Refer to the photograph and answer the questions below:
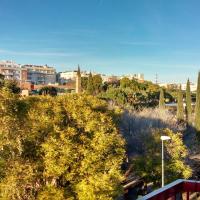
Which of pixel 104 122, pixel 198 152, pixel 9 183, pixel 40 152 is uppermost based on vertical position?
pixel 104 122

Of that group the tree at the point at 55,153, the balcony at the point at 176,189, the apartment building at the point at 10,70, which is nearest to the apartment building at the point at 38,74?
the apartment building at the point at 10,70

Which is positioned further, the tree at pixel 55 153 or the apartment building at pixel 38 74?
the apartment building at pixel 38 74

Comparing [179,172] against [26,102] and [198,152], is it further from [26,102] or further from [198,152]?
[198,152]

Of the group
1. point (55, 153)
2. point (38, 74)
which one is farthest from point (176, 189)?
point (38, 74)

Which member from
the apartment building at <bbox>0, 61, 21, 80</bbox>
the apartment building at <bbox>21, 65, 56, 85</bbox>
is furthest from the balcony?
the apartment building at <bbox>21, 65, 56, 85</bbox>

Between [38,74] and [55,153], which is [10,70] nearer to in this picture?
[38,74]

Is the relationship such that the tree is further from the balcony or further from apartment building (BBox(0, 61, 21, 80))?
apartment building (BBox(0, 61, 21, 80))

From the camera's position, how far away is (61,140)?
10.2 metres

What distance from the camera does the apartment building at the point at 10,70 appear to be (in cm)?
10056

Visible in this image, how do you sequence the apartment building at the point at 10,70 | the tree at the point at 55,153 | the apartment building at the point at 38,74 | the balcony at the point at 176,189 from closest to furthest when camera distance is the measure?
1. the balcony at the point at 176,189
2. the tree at the point at 55,153
3. the apartment building at the point at 10,70
4. the apartment building at the point at 38,74

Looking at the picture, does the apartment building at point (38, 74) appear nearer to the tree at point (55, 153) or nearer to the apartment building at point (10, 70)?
the apartment building at point (10, 70)

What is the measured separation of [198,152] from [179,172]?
31.4 feet

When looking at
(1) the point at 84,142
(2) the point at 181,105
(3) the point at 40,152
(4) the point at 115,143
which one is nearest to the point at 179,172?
(4) the point at 115,143

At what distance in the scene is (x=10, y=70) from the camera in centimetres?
10288
